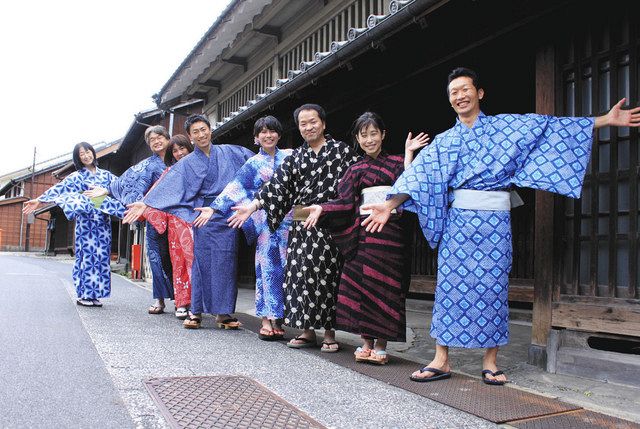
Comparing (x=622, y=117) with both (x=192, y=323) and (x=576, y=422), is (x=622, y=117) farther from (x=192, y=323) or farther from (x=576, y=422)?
(x=192, y=323)

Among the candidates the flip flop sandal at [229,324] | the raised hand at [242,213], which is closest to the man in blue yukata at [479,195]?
the raised hand at [242,213]

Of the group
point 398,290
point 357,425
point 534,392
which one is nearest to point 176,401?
point 357,425

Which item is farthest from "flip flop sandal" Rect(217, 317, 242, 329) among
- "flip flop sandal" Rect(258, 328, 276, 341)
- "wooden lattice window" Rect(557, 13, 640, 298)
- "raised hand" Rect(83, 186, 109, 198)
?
"wooden lattice window" Rect(557, 13, 640, 298)

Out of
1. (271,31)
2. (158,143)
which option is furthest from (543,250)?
(271,31)

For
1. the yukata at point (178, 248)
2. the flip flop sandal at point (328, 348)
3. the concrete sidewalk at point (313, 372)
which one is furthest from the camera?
the yukata at point (178, 248)

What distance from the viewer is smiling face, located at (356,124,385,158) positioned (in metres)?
4.03

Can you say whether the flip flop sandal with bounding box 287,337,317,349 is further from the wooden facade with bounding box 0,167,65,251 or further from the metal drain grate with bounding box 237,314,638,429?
the wooden facade with bounding box 0,167,65,251

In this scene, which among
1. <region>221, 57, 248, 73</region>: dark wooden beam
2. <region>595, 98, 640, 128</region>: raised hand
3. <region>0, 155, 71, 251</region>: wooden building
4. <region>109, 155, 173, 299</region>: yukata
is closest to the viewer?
<region>595, 98, 640, 128</region>: raised hand

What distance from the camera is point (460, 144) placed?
3.50 m

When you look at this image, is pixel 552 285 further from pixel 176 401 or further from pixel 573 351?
pixel 176 401

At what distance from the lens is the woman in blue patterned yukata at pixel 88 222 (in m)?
6.67

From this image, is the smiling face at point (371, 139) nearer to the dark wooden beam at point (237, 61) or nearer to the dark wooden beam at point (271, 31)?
the dark wooden beam at point (271, 31)

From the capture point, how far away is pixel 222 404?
9.12 ft

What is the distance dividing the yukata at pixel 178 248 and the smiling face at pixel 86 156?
1277mm
